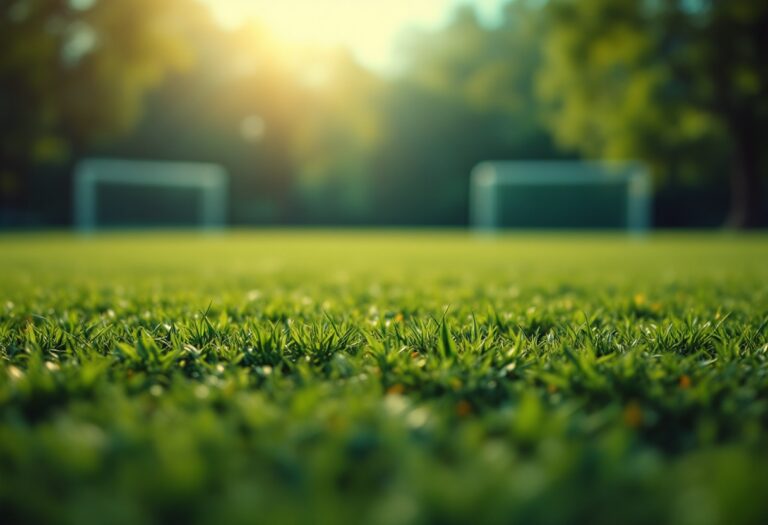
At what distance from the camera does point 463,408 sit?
61.0 inches

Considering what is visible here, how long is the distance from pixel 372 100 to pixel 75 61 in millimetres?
17645

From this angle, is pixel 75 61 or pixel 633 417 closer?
pixel 633 417

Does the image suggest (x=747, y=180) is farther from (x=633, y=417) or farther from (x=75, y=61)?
(x=633, y=417)

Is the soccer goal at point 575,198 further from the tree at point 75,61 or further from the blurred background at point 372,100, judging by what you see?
the tree at point 75,61

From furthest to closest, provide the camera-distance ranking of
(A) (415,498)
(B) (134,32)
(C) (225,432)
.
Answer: (B) (134,32) → (C) (225,432) → (A) (415,498)

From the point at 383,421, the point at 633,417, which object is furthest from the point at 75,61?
the point at 633,417

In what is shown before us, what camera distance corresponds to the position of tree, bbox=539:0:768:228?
22.4m

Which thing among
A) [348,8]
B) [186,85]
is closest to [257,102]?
[186,85]

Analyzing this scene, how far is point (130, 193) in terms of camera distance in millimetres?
24047

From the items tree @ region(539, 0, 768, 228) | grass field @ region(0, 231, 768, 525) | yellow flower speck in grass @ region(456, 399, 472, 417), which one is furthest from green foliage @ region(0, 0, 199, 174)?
yellow flower speck in grass @ region(456, 399, 472, 417)

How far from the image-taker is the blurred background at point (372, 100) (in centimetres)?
2211

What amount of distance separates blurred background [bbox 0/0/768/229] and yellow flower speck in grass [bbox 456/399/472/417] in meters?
22.6

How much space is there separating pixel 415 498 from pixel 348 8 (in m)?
30.0

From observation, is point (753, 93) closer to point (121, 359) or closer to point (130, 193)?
point (130, 193)
